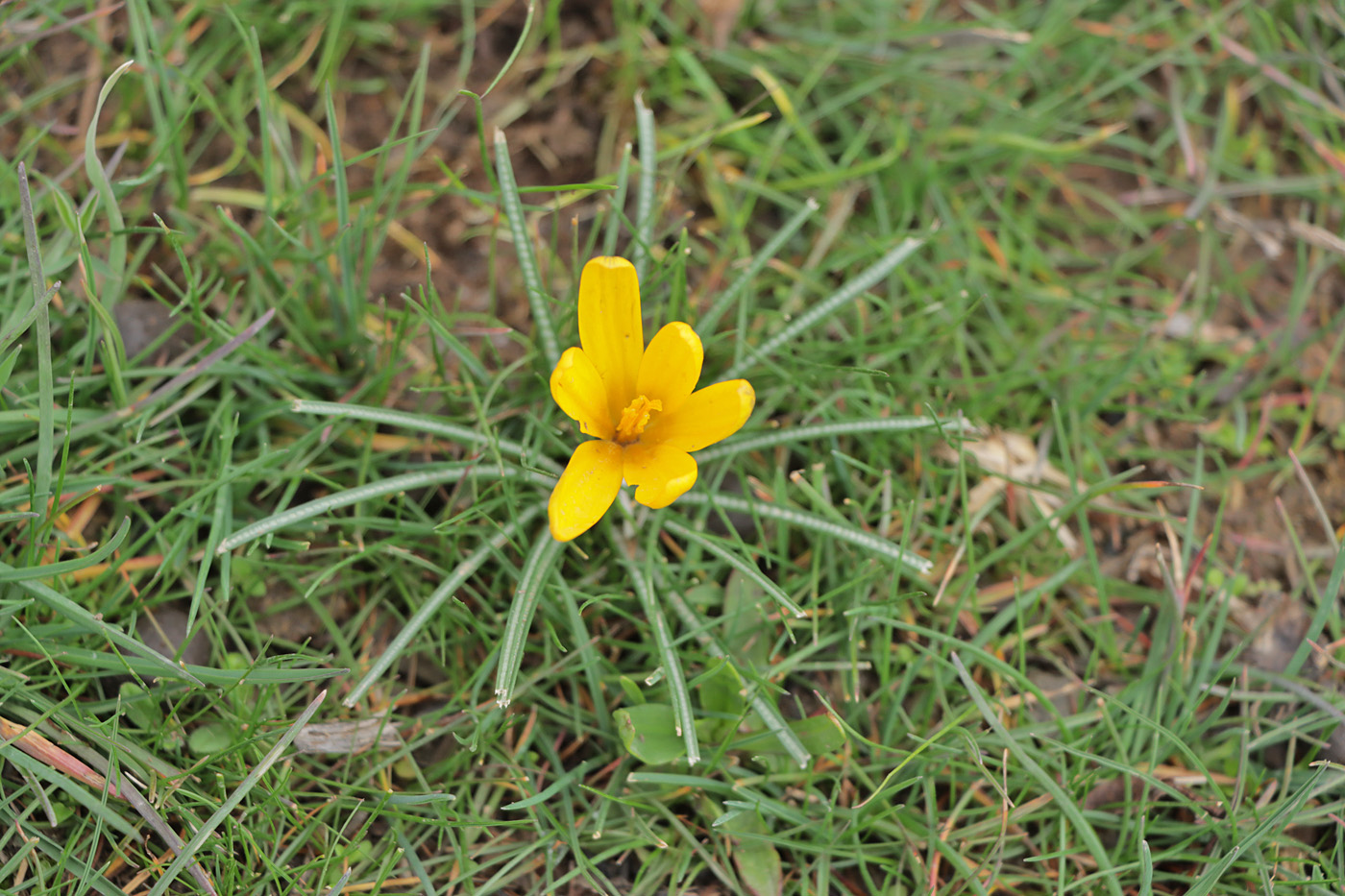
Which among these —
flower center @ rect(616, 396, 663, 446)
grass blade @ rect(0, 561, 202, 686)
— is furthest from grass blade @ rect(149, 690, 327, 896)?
flower center @ rect(616, 396, 663, 446)

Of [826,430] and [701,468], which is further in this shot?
[701,468]

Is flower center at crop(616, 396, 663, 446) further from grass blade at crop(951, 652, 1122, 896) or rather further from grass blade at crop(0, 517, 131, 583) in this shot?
grass blade at crop(0, 517, 131, 583)

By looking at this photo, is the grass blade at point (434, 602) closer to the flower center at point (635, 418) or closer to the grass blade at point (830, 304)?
the flower center at point (635, 418)

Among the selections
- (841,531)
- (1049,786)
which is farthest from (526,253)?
(1049,786)

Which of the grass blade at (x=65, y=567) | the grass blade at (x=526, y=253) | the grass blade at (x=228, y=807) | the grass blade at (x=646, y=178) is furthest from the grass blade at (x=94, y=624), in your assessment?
the grass blade at (x=646, y=178)

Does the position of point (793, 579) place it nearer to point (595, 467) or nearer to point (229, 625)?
point (595, 467)

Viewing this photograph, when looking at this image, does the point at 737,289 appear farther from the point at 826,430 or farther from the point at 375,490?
the point at 375,490
